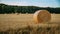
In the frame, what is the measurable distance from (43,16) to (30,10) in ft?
0.77

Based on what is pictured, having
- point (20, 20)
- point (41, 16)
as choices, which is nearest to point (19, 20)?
point (20, 20)

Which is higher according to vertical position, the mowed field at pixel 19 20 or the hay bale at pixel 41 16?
the hay bale at pixel 41 16

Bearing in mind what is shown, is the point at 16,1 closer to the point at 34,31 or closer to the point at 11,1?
the point at 11,1

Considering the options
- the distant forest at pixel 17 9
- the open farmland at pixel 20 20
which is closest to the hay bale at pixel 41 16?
the open farmland at pixel 20 20

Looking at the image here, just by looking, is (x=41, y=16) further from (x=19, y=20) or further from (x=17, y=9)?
(x=17, y=9)

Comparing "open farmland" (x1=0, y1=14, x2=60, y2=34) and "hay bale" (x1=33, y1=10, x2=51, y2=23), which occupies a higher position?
"hay bale" (x1=33, y1=10, x2=51, y2=23)

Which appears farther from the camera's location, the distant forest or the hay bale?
the distant forest

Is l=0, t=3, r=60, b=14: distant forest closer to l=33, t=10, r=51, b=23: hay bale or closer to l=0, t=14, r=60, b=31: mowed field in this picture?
l=0, t=14, r=60, b=31: mowed field

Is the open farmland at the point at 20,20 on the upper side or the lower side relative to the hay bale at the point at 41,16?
lower

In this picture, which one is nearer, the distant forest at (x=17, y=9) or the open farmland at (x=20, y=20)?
the open farmland at (x=20, y=20)

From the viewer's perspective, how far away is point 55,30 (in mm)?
855

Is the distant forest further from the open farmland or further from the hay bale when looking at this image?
the hay bale

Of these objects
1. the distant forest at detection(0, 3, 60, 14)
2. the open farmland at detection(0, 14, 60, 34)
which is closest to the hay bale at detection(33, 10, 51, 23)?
the open farmland at detection(0, 14, 60, 34)

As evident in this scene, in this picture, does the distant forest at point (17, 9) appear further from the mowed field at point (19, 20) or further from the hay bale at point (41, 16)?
the hay bale at point (41, 16)
